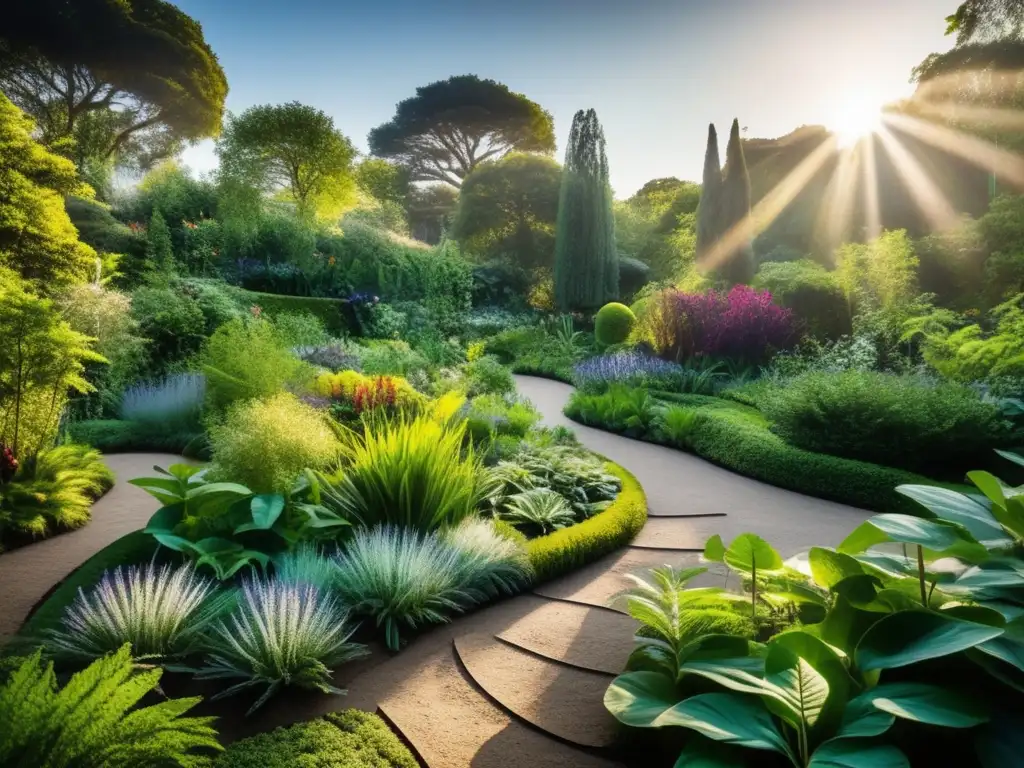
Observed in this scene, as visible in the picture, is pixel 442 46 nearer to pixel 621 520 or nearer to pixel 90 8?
pixel 621 520

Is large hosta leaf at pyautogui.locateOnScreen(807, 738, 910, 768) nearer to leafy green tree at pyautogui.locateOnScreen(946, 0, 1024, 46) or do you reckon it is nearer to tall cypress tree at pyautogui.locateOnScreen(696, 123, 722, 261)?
leafy green tree at pyautogui.locateOnScreen(946, 0, 1024, 46)

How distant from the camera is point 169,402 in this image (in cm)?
675

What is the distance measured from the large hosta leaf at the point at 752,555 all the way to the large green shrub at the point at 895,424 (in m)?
4.46

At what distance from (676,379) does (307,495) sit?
690cm

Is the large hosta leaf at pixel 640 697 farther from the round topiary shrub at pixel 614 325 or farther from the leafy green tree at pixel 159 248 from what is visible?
the round topiary shrub at pixel 614 325

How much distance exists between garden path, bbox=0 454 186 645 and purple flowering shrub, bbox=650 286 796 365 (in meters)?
8.48

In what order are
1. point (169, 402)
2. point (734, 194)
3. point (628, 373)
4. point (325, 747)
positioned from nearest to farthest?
point (325, 747) < point (169, 402) < point (628, 373) < point (734, 194)

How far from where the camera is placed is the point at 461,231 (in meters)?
21.1

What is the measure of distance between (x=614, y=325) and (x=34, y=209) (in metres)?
10.6

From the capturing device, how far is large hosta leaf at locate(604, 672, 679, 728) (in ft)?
4.16

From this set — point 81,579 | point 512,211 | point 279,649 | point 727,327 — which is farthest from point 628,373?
point 512,211

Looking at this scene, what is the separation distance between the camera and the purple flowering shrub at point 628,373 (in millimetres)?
9180

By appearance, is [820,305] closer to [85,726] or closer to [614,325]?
[614,325]

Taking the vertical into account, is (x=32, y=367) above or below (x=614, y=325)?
above
